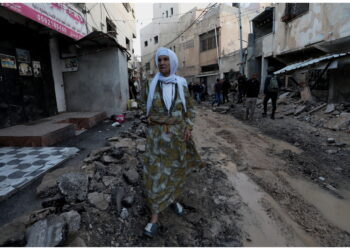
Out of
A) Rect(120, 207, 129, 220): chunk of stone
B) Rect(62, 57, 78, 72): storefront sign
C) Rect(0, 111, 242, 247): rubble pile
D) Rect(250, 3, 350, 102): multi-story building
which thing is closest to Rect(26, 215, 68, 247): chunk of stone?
Rect(0, 111, 242, 247): rubble pile

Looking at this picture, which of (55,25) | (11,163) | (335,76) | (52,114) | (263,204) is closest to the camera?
(263,204)

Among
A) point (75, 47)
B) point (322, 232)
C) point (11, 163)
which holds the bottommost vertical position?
point (322, 232)

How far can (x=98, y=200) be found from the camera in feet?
6.90

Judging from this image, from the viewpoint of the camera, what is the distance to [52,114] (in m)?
6.59

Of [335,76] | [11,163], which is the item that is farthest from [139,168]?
[335,76]

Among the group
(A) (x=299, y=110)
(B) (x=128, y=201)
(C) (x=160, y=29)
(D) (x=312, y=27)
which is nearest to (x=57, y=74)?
(B) (x=128, y=201)

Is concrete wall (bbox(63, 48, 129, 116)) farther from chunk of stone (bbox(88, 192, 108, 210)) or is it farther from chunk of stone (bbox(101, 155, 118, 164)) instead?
chunk of stone (bbox(88, 192, 108, 210))

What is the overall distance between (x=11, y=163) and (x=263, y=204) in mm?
3785

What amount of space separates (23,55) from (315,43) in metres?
11.2

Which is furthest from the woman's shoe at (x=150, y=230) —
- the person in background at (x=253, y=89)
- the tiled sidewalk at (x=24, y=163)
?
the person in background at (x=253, y=89)

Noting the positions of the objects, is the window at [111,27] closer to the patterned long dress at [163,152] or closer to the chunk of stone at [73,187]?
the chunk of stone at [73,187]

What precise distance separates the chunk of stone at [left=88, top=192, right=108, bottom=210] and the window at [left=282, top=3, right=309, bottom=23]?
38.0 feet

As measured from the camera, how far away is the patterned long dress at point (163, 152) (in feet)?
6.13

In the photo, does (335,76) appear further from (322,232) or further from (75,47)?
(75,47)
